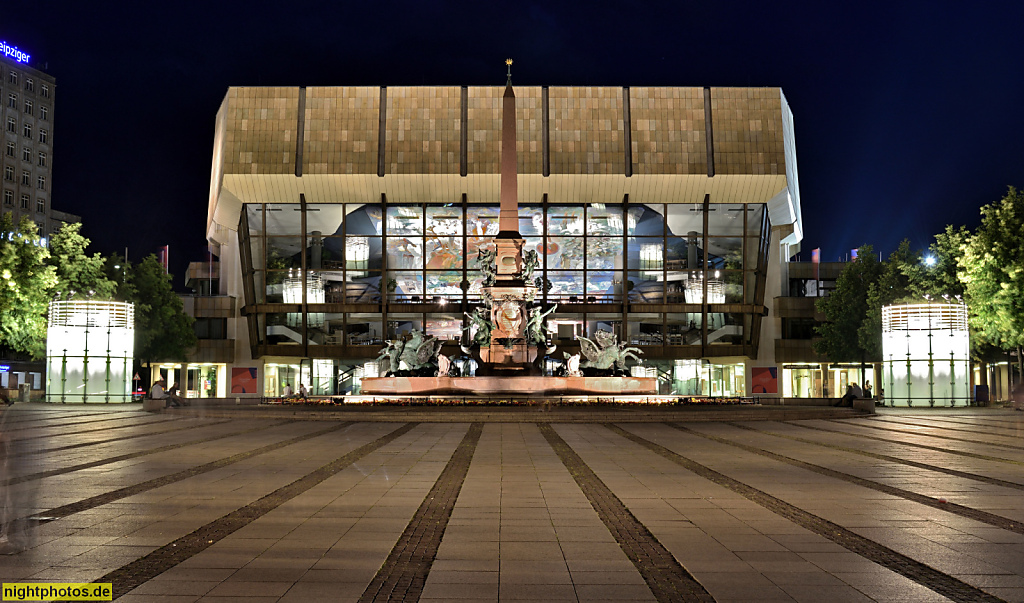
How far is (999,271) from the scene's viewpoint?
38.4m

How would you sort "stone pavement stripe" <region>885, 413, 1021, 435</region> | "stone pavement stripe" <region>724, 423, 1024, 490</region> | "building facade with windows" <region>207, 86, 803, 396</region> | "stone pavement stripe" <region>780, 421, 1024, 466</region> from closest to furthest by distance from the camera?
1. "stone pavement stripe" <region>724, 423, 1024, 490</region>
2. "stone pavement stripe" <region>780, 421, 1024, 466</region>
3. "stone pavement stripe" <region>885, 413, 1021, 435</region>
4. "building facade with windows" <region>207, 86, 803, 396</region>

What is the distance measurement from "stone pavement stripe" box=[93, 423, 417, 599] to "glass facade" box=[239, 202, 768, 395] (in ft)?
162

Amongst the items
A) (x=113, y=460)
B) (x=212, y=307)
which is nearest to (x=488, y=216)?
(x=212, y=307)

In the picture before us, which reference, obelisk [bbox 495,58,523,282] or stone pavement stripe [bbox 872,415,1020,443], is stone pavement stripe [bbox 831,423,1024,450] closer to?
stone pavement stripe [bbox 872,415,1020,443]

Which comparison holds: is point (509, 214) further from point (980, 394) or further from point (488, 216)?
point (980, 394)

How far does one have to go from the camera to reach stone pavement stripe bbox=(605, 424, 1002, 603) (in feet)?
21.7

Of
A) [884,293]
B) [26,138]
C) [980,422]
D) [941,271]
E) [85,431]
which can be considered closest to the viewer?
Answer: [85,431]

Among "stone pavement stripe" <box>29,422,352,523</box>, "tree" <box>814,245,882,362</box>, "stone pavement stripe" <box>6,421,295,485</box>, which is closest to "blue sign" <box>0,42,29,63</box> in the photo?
"tree" <box>814,245,882,362</box>

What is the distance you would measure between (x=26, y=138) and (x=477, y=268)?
200ft

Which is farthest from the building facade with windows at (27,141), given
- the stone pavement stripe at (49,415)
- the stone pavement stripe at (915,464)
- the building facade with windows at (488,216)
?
the stone pavement stripe at (915,464)

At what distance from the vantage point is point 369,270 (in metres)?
63.1

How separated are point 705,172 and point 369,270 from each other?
24191 mm

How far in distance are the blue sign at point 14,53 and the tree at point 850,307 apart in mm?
84155

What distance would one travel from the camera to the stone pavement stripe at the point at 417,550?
6.61 metres
